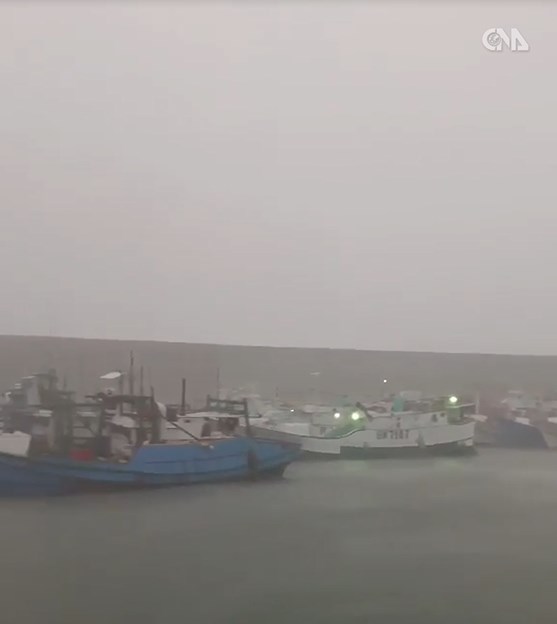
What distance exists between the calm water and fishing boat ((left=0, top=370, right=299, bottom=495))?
27 mm

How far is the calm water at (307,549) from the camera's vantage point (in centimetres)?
112

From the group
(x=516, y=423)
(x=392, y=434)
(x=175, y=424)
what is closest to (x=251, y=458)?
(x=175, y=424)

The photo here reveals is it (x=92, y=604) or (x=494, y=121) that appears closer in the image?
(x=92, y=604)

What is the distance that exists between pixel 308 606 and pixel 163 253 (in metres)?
0.63

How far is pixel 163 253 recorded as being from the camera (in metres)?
1.20

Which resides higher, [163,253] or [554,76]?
[554,76]

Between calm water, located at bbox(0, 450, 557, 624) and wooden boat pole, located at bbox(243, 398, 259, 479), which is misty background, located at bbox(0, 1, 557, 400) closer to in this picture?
wooden boat pole, located at bbox(243, 398, 259, 479)

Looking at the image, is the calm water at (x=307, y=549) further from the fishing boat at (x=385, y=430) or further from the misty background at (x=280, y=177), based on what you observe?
the misty background at (x=280, y=177)

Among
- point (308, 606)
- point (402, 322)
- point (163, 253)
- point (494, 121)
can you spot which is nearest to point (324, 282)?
point (402, 322)

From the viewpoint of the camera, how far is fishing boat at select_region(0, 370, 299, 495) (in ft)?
3.73

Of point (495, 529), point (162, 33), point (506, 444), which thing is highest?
point (162, 33)

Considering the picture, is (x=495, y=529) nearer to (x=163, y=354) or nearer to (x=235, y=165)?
(x=163, y=354)

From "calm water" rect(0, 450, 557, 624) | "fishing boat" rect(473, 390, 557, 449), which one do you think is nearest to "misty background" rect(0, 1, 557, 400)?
"fishing boat" rect(473, 390, 557, 449)

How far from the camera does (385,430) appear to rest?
1190mm
